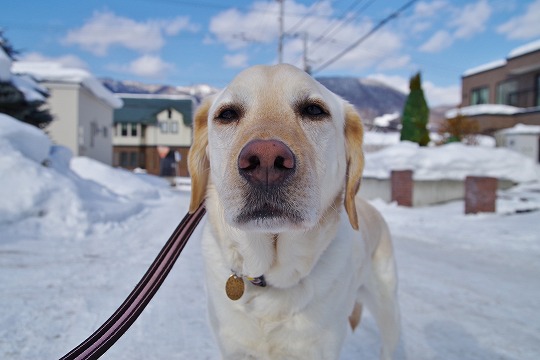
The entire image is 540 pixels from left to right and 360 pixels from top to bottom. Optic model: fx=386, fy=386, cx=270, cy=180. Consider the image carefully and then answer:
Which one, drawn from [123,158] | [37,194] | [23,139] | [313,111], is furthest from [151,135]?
[313,111]

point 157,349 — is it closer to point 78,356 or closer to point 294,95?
point 78,356

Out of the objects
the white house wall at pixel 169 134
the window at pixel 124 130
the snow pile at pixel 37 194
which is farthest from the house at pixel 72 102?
the window at pixel 124 130

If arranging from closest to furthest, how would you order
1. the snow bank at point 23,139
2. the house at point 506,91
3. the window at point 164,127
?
the snow bank at point 23,139 < the house at point 506,91 < the window at point 164,127

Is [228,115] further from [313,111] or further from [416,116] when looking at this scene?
[416,116]

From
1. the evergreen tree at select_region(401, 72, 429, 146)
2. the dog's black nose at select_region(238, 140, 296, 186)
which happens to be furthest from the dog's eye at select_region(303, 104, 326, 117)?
the evergreen tree at select_region(401, 72, 429, 146)

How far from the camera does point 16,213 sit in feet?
20.5

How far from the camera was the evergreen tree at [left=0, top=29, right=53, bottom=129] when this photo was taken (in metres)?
11.7

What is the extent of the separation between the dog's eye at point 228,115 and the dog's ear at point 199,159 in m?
0.29

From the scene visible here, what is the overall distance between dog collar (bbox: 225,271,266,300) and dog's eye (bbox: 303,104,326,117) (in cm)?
86

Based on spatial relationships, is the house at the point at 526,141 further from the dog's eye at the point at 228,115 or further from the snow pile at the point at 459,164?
the dog's eye at the point at 228,115

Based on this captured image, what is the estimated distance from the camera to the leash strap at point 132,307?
156cm

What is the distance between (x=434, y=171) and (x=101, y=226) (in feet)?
35.3

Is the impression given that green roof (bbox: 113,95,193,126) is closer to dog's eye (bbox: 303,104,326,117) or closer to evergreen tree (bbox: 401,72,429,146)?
evergreen tree (bbox: 401,72,429,146)

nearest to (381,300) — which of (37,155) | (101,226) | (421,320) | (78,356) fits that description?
(421,320)
